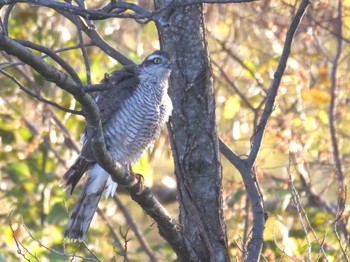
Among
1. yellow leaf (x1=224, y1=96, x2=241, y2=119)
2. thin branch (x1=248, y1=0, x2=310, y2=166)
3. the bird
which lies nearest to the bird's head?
the bird

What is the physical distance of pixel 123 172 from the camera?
3.94 m

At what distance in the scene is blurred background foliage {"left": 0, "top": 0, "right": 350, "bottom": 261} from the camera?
6777 millimetres

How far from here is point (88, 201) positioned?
17.9 ft

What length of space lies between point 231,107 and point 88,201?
2.00 m

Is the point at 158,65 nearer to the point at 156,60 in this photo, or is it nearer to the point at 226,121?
the point at 156,60

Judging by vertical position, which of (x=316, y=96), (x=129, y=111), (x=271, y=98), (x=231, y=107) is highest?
(x=316, y=96)

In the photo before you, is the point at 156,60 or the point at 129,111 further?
the point at 129,111

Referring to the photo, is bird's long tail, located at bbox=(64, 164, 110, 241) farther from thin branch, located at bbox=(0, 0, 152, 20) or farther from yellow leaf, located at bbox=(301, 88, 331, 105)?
yellow leaf, located at bbox=(301, 88, 331, 105)

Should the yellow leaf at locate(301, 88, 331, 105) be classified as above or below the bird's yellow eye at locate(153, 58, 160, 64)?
above

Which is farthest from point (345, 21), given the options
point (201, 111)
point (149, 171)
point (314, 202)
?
point (201, 111)

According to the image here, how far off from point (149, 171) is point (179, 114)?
8.57 feet

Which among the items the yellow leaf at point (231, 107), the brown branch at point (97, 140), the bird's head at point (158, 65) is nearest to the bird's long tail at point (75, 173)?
the bird's head at point (158, 65)

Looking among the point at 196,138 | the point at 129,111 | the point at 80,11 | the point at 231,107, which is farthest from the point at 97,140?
the point at 231,107

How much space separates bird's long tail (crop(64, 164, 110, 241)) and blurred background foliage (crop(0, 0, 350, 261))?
3.41 ft
